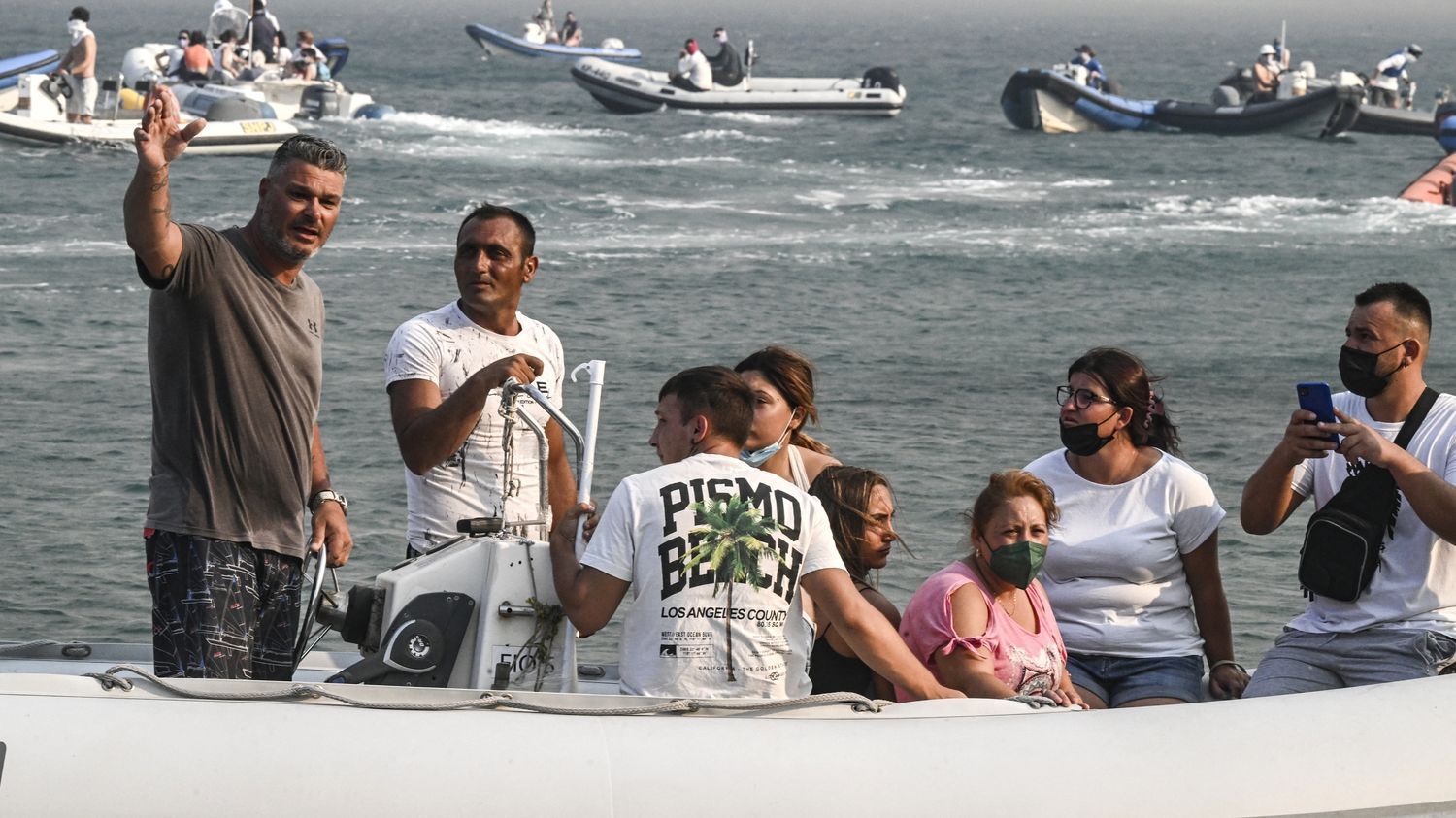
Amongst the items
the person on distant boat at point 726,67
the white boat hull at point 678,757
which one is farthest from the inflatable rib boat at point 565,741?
the person on distant boat at point 726,67

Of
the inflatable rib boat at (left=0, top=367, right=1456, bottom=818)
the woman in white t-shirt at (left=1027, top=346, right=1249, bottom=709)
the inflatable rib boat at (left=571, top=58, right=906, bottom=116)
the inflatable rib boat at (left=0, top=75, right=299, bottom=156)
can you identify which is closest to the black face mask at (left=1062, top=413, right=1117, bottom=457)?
the woman in white t-shirt at (left=1027, top=346, right=1249, bottom=709)

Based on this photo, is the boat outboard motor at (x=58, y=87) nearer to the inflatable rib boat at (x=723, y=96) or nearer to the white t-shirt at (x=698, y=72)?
the inflatable rib boat at (x=723, y=96)

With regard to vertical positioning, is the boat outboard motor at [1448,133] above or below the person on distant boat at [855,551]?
above

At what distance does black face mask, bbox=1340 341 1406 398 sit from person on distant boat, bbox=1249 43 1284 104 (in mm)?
34306

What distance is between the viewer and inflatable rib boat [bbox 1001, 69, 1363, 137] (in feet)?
116

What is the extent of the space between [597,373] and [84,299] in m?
12.3

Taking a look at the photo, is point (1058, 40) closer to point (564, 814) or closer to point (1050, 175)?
point (1050, 175)

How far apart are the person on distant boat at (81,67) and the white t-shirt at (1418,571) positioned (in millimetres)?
19878

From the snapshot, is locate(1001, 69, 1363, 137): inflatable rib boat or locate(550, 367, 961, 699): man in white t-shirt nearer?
locate(550, 367, 961, 699): man in white t-shirt

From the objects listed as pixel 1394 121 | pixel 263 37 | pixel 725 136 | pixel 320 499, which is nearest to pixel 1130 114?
pixel 1394 121

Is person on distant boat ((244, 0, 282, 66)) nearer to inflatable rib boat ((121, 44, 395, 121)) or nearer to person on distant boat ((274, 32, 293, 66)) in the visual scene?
person on distant boat ((274, 32, 293, 66))

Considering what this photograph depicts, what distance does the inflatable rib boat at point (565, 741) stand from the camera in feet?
11.5

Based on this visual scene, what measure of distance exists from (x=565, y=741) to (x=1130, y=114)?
113 feet

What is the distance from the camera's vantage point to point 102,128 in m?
23.4
